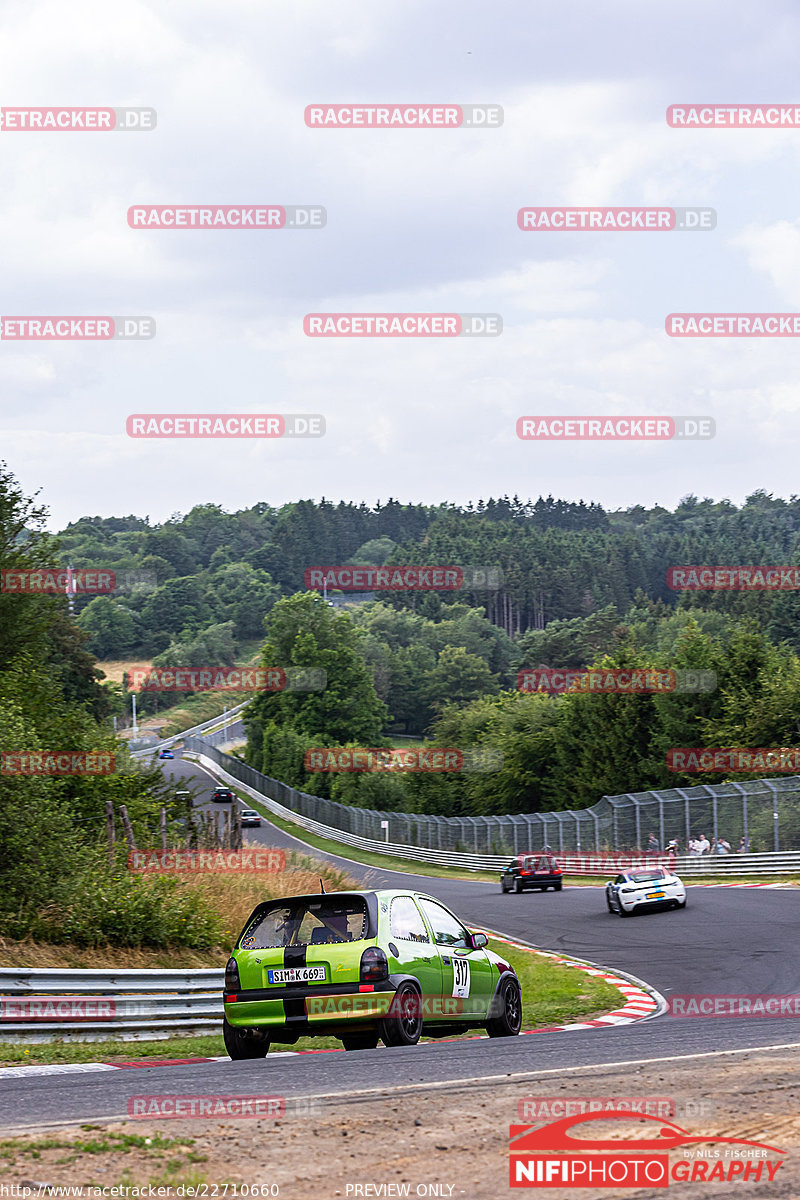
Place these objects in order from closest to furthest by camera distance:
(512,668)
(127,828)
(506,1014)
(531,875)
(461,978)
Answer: (461,978)
(506,1014)
(127,828)
(531,875)
(512,668)

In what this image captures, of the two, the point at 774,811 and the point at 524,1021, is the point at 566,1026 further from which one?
the point at 774,811

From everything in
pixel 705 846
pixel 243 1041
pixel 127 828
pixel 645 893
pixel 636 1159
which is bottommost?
pixel 705 846

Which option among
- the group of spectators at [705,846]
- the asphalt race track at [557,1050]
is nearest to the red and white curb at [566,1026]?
the asphalt race track at [557,1050]

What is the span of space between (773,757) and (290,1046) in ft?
139

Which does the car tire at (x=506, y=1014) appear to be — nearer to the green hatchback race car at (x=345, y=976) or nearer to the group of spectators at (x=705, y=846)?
the green hatchback race car at (x=345, y=976)

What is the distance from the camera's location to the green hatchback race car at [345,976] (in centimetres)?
1060

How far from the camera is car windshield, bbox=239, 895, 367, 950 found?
10.9m

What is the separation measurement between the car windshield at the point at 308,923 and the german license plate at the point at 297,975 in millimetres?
227

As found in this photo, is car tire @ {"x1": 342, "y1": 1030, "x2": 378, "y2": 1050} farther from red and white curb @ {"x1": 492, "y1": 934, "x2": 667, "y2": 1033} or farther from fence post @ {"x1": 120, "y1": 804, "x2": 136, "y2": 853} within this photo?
fence post @ {"x1": 120, "y1": 804, "x2": 136, "y2": 853}

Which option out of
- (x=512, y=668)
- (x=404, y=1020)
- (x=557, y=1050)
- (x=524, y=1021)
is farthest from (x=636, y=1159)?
(x=512, y=668)

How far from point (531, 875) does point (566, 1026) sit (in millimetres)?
26296

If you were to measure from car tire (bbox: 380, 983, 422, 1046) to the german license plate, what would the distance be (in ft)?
2.08

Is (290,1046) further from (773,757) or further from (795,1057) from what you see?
(773,757)

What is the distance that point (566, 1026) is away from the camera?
14.1 metres
